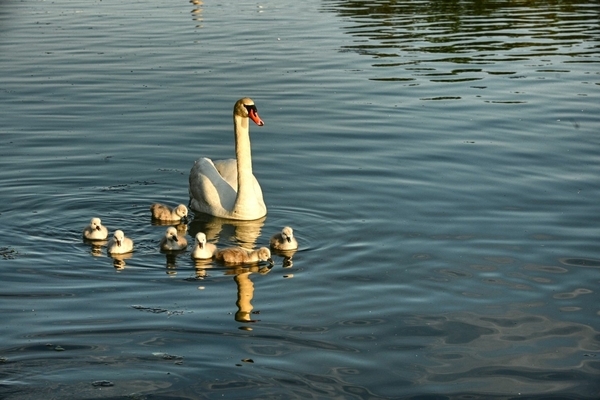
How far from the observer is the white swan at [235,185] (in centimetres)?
1653

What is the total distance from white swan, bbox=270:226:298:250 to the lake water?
0.19 metres

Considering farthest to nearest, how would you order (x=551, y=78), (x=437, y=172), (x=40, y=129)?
(x=551, y=78)
(x=40, y=129)
(x=437, y=172)

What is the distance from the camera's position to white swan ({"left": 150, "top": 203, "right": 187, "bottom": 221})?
16.0 metres

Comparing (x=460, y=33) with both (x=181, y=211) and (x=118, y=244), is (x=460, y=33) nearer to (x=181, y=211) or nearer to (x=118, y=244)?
(x=181, y=211)

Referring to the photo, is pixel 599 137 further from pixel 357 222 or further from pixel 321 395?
pixel 321 395

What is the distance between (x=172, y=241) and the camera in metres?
14.6

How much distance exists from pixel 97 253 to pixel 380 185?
5.36 m

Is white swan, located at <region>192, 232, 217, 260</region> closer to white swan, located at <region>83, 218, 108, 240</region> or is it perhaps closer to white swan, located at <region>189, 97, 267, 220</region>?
white swan, located at <region>83, 218, 108, 240</region>

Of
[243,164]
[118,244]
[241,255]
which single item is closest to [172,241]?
[118,244]

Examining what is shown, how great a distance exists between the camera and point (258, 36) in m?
33.6

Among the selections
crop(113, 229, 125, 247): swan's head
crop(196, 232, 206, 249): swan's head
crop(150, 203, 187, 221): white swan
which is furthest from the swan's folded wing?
crop(113, 229, 125, 247): swan's head

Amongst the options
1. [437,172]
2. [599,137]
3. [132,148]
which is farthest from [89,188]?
[599,137]

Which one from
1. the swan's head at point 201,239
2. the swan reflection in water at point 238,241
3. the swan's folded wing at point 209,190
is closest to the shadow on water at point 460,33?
the swan's folded wing at point 209,190

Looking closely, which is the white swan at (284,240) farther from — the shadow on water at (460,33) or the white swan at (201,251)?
the shadow on water at (460,33)
